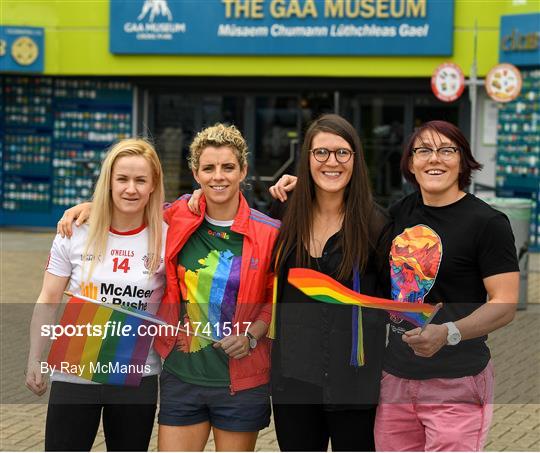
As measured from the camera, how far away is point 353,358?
152 inches

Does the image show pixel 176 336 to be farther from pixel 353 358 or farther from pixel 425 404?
pixel 425 404

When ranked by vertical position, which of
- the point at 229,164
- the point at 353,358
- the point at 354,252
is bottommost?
the point at 353,358

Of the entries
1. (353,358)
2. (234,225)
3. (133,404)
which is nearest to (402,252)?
(353,358)

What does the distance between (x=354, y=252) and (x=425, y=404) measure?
654mm

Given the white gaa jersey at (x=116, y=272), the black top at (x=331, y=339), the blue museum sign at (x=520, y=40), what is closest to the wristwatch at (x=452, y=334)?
the black top at (x=331, y=339)

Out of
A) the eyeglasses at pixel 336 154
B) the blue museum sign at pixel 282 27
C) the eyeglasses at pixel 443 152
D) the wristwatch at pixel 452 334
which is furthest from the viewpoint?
the blue museum sign at pixel 282 27

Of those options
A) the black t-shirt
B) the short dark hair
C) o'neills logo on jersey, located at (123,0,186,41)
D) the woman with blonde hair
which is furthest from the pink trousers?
o'neills logo on jersey, located at (123,0,186,41)

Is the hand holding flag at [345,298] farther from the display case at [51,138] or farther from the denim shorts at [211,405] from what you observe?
the display case at [51,138]

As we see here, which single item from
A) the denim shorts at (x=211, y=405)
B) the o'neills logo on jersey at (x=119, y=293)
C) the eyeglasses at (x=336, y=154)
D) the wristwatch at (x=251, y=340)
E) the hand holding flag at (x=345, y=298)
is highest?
the eyeglasses at (x=336, y=154)

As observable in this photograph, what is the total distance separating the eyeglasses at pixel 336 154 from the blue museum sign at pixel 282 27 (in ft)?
44.8

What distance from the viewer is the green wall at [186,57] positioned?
55.7 ft

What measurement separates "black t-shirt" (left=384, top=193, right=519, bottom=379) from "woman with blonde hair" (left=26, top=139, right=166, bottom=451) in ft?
3.33

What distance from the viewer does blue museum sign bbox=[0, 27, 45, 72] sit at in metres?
18.2

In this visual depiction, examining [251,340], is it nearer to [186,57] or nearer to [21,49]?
[186,57]
